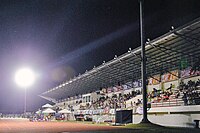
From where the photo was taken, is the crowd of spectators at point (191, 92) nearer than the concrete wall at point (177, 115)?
No

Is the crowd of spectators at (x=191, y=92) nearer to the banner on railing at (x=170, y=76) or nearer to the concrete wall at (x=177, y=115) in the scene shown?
the concrete wall at (x=177, y=115)

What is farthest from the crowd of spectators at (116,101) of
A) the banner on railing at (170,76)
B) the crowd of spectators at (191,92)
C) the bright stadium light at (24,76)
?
the bright stadium light at (24,76)

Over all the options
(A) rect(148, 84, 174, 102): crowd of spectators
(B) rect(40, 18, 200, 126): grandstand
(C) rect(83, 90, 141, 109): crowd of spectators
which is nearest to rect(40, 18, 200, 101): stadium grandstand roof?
(B) rect(40, 18, 200, 126): grandstand

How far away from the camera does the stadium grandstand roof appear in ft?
86.8

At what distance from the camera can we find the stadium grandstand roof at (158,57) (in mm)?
26469

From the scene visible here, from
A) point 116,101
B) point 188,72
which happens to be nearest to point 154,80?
point 188,72

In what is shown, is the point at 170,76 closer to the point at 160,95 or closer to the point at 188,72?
the point at 160,95

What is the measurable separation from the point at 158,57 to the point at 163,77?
13.2 feet

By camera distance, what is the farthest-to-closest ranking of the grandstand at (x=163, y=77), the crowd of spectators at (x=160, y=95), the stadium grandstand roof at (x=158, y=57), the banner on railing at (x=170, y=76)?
the banner on railing at (x=170, y=76)
the crowd of spectators at (x=160, y=95)
the stadium grandstand roof at (x=158, y=57)
the grandstand at (x=163, y=77)

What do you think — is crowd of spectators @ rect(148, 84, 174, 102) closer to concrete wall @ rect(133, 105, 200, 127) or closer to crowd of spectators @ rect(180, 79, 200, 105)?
crowd of spectators @ rect(180, 79, 200, 105)

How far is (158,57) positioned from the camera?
34.3m

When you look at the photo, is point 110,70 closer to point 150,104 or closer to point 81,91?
point 150,104

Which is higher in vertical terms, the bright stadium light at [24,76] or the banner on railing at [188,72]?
the bright stadium light at [24,76]

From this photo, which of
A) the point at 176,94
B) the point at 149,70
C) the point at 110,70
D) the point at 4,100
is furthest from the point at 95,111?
the point at 4,100
